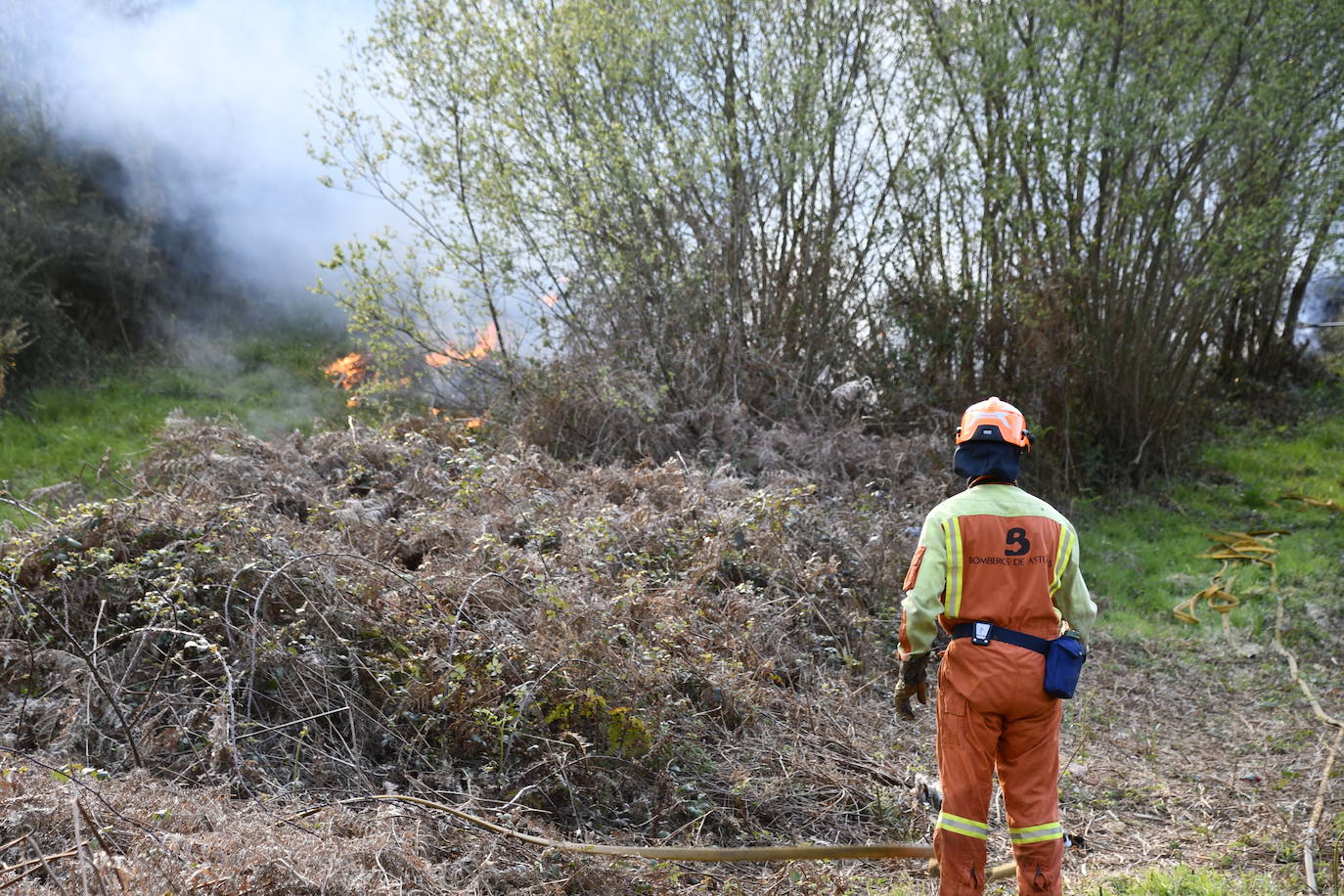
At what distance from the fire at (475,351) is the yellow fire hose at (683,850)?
22.8 feet

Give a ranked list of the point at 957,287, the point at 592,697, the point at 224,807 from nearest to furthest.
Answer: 1. the point at 224,807
2. the point at 592,697
3. the point at 957,287

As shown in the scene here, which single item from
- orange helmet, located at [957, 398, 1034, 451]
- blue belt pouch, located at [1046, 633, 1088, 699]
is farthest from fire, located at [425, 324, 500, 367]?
blue belt pouch, located at [1046, 633, 1088, 699]

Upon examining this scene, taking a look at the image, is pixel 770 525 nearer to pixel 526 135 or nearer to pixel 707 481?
pixel 707 481

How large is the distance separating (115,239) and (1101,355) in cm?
1074

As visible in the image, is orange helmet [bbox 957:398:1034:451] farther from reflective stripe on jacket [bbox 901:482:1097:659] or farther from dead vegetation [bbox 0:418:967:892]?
dead vegetation [bbox 0:418:967:892]

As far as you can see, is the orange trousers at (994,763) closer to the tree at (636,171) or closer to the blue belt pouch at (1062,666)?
the blue belt pouch at (1062,666)

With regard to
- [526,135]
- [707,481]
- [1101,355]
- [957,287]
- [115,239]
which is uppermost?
[526,135]

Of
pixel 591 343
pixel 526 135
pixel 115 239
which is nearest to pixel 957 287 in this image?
pixel 591 343

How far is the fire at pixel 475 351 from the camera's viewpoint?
997cm

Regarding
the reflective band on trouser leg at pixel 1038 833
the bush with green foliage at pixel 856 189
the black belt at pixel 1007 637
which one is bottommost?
the reflective band on trouser leg at pixel 1038 833

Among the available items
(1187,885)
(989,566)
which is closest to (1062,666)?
(989,566)

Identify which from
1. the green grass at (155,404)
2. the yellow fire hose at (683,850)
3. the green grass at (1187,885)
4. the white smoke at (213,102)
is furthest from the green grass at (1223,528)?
the white smoke at (213,102)

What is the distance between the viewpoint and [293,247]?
12.1 m

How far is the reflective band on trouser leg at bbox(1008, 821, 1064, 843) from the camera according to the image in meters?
2.96
